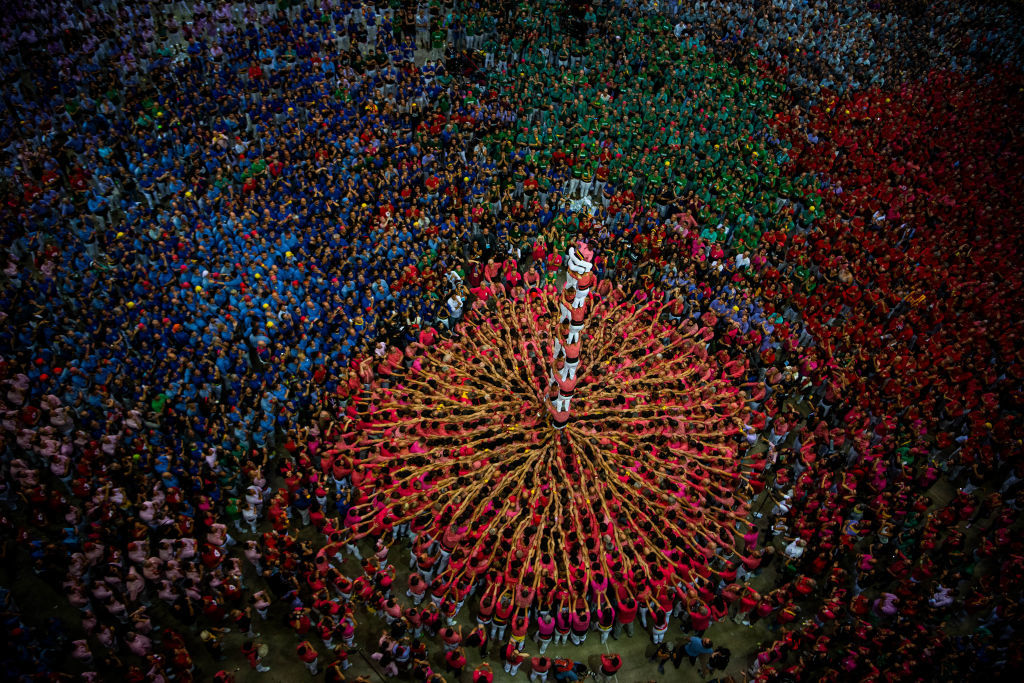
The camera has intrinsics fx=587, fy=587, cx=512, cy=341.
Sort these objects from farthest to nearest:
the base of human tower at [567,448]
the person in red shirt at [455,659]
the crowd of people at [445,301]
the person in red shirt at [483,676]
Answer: the base of human tower at [567,448] < the crowd of people at [445,301] < the person in red shirt at [455,659] < the person in red shirt at [483,676]

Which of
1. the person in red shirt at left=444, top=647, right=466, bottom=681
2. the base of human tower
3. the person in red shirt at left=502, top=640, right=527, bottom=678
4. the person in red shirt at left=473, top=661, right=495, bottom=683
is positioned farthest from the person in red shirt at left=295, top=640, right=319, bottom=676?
the person in red shirt at left=502, top=640, right=527, bottom=678

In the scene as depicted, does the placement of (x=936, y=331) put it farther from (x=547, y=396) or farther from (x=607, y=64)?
(x=607, y=64)

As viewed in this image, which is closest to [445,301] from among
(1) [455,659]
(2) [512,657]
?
(1) [455,659]

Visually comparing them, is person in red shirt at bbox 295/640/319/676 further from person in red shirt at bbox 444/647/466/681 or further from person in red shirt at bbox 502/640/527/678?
person in red shirt at bbox 502/640/527/678

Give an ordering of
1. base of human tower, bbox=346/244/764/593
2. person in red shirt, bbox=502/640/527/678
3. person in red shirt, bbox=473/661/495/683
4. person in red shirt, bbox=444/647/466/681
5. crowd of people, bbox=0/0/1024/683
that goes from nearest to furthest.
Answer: person in red shirt, bbox=473/661/495/683 → person in red shirt, bbox=444/647/466/681 → person in red shirt, bbox=502/640/527/678 → crowd of people, bbox=0/0/1024/683 → base of human tower, bbox=346/244/764/593

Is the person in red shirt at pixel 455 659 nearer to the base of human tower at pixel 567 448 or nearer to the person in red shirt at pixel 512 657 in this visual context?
the person in red shirt at pixel 512 657

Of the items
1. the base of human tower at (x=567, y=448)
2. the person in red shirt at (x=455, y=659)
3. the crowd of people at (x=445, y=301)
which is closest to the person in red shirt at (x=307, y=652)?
the crowd of people at (x=445, y=301)
